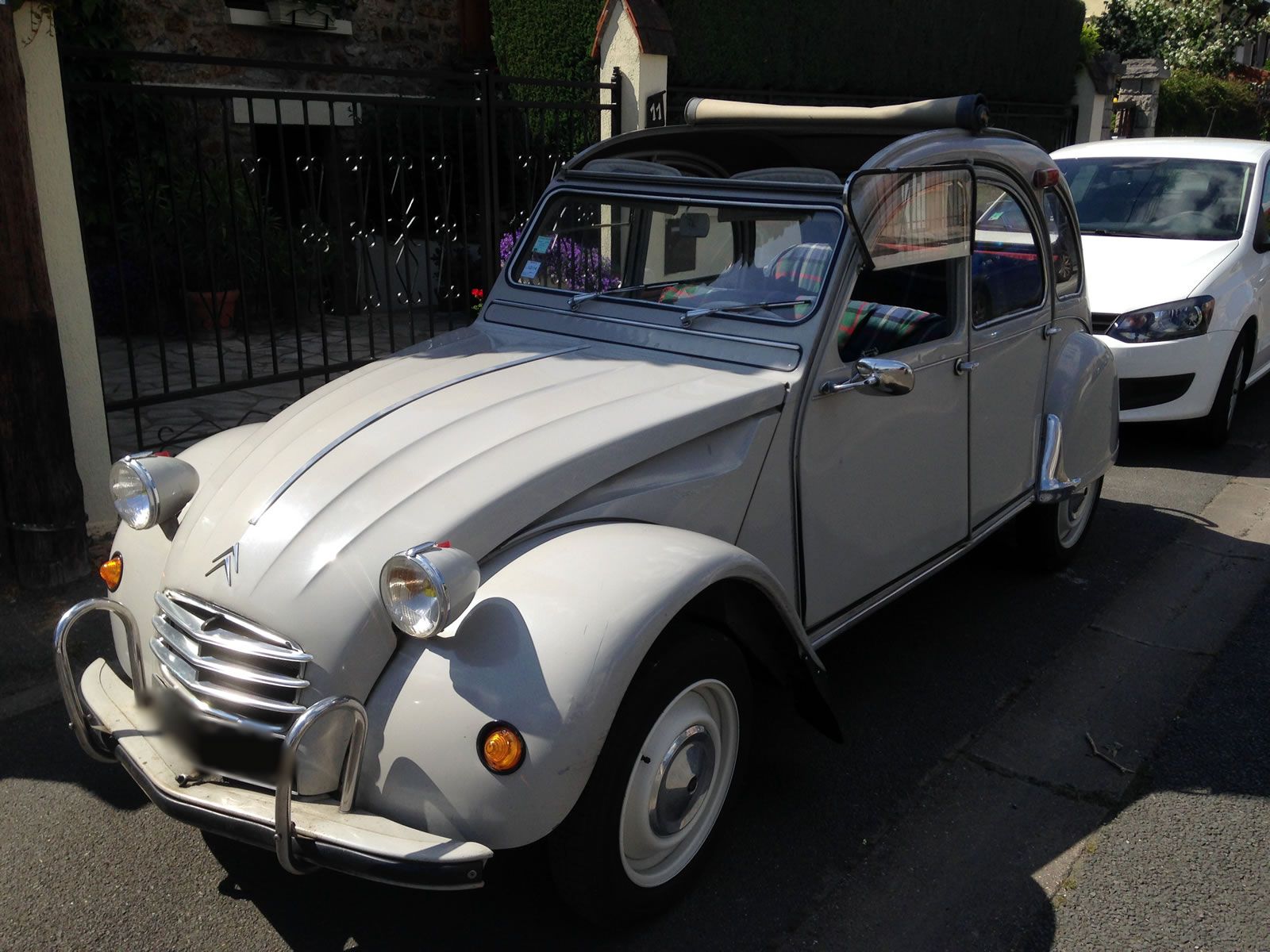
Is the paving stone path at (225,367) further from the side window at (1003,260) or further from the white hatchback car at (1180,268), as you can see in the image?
the white hatchback car at (1180,268)

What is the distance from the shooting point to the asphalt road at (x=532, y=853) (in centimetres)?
271

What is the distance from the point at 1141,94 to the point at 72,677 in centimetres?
1721

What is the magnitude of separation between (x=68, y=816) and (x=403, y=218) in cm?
441

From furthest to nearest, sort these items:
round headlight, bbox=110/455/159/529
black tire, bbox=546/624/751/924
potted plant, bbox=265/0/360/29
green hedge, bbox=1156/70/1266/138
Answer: green hedge, bbox=1156/70/1266/138, potted plant, bbox=265/0/360/29, round headlight, bbox=110/455/159/529, black tire, bbox=546/624/751/924

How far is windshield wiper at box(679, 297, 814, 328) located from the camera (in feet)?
10.9

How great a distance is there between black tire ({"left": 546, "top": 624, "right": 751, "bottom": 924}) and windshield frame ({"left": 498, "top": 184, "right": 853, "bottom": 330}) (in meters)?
1.13

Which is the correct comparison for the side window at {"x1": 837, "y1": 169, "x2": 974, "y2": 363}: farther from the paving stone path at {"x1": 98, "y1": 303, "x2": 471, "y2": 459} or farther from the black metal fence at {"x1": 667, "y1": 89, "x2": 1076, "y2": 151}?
the black metal fence at {"x1": 667, "y1": 89, "x2": 1076, "y2": 151}

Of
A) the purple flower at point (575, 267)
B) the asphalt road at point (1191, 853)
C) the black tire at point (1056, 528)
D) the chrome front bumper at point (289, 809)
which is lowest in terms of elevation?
the asphalt road at point (1191, 853)

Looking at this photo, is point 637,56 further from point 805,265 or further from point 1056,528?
point 805,265

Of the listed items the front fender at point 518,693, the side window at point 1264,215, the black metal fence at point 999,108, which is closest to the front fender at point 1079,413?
the front fender at point 518,693

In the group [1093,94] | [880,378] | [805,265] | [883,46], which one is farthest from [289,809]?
[1093,94]

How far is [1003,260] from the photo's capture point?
428 centimetres

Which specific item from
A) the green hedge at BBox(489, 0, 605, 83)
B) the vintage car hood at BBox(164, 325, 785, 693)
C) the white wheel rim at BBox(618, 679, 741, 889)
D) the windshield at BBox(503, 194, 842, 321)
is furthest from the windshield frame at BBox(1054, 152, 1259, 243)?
the white wheel rim at BBox(618, 679, 741, 889)

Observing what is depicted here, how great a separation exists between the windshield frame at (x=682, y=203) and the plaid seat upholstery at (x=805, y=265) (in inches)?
0.9
